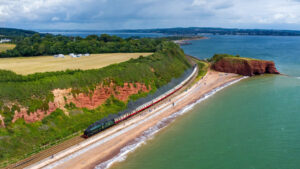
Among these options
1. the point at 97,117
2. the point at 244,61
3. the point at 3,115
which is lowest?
the point at 97,117

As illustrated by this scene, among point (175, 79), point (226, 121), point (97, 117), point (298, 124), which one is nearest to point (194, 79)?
point (175, 79)

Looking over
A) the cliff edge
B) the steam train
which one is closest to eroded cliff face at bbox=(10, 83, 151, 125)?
the steam train

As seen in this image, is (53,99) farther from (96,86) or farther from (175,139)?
(175,139)

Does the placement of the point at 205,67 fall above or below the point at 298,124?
above

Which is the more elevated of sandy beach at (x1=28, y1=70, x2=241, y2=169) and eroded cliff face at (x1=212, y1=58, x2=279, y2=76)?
eroded cliff face at (x1=212, y1=58, x2=279, y2=76)

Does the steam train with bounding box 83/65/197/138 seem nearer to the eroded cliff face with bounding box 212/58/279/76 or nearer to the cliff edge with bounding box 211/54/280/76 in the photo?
the cliff edge with bounding box 211/54/280/76

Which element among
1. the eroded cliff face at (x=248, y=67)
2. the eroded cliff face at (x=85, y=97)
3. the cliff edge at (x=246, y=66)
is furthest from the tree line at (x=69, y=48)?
the eroded cliff face at (x=85, y=97)

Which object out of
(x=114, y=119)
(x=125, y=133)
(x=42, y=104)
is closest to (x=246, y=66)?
(x=114, y=119)
